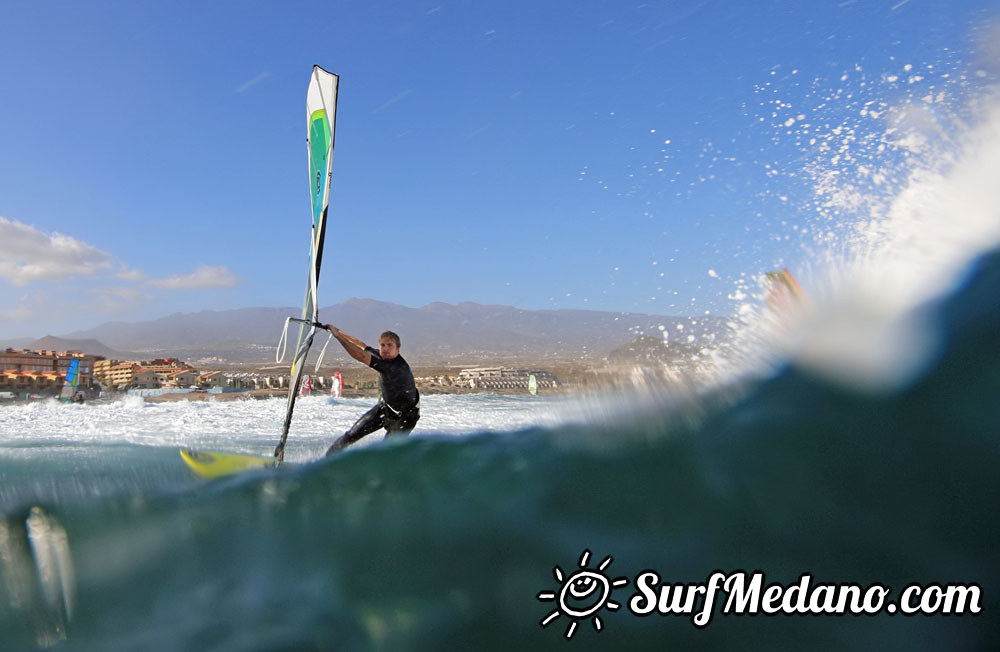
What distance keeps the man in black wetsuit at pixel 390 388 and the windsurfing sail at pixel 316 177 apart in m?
0.78

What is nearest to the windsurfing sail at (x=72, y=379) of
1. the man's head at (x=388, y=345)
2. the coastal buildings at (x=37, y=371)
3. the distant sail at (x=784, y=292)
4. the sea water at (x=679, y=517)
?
the coastal buildings at (x=37, y=371)

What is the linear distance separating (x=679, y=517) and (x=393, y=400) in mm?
3206

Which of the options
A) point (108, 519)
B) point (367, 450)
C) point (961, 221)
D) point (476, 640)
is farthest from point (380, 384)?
point (961, 221)

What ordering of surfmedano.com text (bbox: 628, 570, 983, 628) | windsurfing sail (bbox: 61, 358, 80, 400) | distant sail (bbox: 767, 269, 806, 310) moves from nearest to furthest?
surfmedano.com text (bbox: 628, 570, 983, 628), distant sail (bbox: 767, 269, 806, 310), windsurfing sail (bbox: 61, 358, 80, 400)

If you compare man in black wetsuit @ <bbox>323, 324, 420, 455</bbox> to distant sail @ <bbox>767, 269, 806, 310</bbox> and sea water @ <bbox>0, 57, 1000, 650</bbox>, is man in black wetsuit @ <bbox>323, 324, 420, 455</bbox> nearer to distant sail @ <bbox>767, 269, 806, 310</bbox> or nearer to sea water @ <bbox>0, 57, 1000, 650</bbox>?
sea water @ <bbox>0, 57, 1000, 650</bbox>

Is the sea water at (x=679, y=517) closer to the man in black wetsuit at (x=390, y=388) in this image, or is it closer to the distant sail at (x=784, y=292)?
the distant sail at (x=784, y=292)

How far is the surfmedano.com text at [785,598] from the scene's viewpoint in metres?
1.88

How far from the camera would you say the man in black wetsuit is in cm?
490

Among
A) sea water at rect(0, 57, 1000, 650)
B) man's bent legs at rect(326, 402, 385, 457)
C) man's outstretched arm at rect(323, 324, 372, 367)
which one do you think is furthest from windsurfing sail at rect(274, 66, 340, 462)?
sea water at rect(0, 57, 1000, 650)

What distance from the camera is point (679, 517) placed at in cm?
227

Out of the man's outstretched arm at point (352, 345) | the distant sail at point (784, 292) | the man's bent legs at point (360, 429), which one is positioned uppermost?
the distant sail at point (784, 292)

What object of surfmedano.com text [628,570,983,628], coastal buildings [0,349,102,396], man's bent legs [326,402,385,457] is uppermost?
man's bent legs [326,402,385,457]

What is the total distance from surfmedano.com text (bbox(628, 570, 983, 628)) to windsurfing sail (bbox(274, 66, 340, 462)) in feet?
13.5

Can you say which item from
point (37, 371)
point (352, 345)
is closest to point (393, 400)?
point (352, 345)
